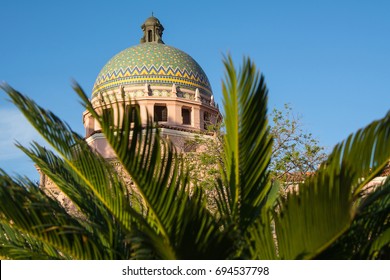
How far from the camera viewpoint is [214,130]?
15.5 m

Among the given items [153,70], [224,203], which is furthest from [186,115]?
[224,203]

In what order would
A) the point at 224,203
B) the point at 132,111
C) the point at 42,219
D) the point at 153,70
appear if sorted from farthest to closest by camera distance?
the point at 153,70, the point at 224,203, the point at 42,219, the point at 132,111

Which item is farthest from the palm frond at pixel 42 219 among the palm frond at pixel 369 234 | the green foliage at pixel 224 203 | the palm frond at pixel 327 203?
the palm frond at pixel 369 234

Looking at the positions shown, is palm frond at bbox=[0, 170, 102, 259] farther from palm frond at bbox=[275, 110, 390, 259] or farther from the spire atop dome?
the spire atop dome

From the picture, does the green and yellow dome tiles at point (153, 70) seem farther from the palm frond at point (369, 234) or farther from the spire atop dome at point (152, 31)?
the palm frond at point (369, 234)

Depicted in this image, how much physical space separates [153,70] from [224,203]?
24.9 metres

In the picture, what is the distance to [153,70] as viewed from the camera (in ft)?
93.7

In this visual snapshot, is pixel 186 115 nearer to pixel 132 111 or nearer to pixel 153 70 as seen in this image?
pixel 153 70

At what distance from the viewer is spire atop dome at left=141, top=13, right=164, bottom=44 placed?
3297cm

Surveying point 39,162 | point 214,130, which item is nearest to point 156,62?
point 214,130

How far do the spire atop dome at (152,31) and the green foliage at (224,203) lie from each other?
1162 inches
